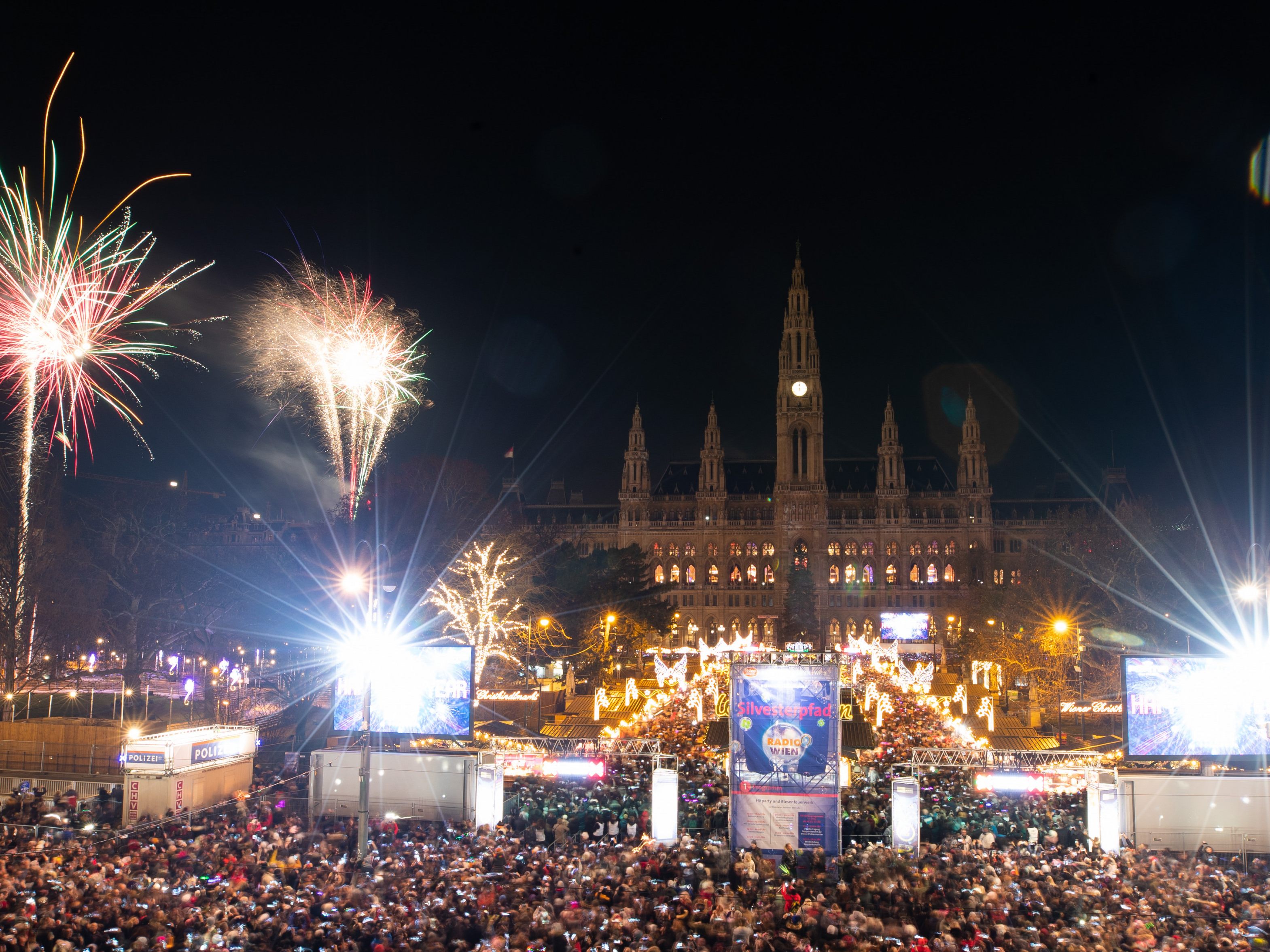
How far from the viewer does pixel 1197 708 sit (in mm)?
19156

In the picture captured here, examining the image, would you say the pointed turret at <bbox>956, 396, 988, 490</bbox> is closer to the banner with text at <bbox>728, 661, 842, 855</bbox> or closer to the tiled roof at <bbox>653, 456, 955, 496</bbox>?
the tiled roof at <bbox>653, 456, 955, 496</bbox>

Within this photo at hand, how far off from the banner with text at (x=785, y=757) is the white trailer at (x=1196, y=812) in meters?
6.03

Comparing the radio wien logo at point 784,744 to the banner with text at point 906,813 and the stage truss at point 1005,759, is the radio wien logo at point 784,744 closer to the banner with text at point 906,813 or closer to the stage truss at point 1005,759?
the banner with text at point 906,813

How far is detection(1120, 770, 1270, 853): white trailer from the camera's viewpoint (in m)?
17.4

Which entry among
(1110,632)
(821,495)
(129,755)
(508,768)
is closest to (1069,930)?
(508,768)

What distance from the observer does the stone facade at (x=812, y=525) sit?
89.7 metres

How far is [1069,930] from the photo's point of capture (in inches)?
408

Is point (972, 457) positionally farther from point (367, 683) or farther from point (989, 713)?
point (367, 683)

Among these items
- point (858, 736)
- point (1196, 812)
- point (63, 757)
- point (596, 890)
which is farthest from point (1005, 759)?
point (63, 757)

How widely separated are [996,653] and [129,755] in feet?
128

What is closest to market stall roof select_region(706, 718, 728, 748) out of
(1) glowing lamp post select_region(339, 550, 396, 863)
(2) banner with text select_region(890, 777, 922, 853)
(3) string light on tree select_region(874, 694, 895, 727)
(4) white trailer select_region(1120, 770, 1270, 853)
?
(3) string light on tree select_region(874, 694, 895, 727)

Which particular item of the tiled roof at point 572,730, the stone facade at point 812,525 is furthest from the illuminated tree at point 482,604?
the stone facade at point 812,525

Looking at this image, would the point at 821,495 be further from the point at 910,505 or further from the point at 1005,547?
the point at 1005,547

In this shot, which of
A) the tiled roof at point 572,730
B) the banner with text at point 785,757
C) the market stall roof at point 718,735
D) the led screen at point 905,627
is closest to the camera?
the banner with text at point 785,757
